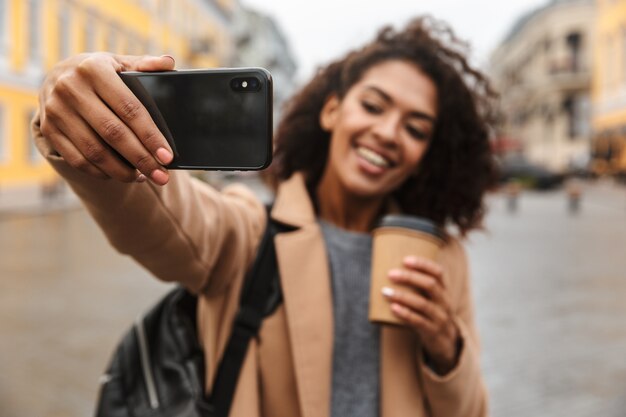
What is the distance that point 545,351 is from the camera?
201 inches

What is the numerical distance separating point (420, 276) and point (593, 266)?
815 cm

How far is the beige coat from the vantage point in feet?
4.73

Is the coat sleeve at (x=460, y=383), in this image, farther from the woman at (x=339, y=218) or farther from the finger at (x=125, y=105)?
the finger at (x=125, y=105)

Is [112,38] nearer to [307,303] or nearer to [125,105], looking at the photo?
[307,303]

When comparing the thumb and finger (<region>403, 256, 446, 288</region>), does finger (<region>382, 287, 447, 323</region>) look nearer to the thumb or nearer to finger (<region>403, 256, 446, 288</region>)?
finger (<region>403, 256, 446, 288</region>)

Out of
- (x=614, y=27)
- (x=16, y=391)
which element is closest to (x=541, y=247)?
(x=16, y=391)

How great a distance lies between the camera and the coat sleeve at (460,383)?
5.24 feet

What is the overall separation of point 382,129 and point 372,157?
0.07 m

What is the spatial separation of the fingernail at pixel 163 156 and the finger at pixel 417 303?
0.70 m

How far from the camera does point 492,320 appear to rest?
6016mm

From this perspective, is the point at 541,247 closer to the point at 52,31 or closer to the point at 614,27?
the point at 52,31

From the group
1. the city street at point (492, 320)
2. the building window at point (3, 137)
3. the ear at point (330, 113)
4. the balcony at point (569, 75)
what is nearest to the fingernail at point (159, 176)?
the ear at point (330, 113)

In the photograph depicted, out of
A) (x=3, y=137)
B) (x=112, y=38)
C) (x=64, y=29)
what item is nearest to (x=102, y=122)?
(x=3, y=137)

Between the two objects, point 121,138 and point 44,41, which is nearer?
point 121,138
